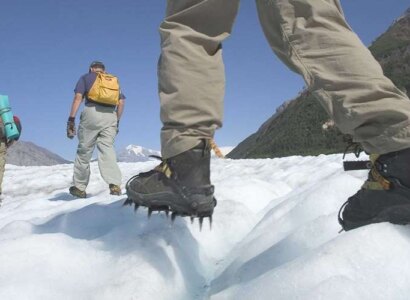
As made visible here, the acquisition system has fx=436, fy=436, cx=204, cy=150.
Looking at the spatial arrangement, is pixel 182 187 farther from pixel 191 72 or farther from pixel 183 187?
pixel 191 72

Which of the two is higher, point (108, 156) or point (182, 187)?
point (182, 187)

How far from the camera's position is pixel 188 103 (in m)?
2.00

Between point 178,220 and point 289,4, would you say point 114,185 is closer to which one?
point 178,220

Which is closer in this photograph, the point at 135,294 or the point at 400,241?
the point at 400,241

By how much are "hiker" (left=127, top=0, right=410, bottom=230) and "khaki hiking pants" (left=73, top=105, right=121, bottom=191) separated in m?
5.03

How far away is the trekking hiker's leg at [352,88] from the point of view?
161 cm

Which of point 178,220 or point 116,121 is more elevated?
point 178,220

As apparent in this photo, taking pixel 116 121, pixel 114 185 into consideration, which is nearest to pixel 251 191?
pixel 114 185

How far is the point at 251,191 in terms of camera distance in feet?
11.5

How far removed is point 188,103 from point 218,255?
3.02 feet

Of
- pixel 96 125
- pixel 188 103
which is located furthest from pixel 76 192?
pixel 188 103

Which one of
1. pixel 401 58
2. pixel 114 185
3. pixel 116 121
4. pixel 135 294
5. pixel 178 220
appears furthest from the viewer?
pixel 401 58

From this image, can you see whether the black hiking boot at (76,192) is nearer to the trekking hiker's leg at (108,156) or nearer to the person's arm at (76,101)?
the trekking hiker's leg at (108,156)

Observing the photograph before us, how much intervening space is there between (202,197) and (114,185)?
5.00 metres
